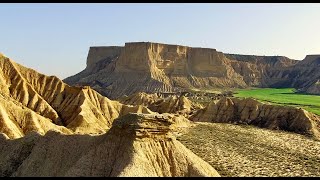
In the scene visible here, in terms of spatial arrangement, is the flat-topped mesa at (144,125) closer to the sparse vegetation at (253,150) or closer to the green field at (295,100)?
the sparse vegetation at (253,150)

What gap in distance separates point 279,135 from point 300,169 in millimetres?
25797

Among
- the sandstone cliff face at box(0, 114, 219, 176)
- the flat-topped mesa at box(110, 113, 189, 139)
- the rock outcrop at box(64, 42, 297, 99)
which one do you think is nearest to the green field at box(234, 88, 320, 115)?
the rock outcrop at box(64, 42, 297, 99)

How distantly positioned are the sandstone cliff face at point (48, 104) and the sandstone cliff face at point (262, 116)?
55.7ft

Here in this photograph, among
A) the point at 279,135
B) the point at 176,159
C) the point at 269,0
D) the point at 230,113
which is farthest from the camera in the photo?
the point at 230,113

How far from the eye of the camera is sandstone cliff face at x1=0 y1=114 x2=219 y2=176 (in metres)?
29.9

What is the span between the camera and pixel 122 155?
3023 cm

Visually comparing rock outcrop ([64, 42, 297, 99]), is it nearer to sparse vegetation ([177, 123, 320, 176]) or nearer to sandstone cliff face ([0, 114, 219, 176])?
sparse vegetation ([177, 123, 320, 176])

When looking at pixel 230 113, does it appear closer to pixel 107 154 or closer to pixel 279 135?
pixel 279 135

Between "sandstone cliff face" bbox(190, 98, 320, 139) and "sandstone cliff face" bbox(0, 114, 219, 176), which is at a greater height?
"sandstone cliff face" bbox(0, 114, 219, 176)

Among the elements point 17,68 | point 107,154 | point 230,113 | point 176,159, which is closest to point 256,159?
point 176,159

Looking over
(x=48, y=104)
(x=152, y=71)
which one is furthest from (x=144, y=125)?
(x=152, y=71)

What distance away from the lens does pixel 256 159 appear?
4631 cm

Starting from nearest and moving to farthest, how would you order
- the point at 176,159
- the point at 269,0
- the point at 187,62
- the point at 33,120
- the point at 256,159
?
the point at 269,0 < the point at 176,159 < the point at 256,159 < the point at 33,120 < the point at 187,62

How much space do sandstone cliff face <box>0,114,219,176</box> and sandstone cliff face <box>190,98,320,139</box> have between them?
146 ft
